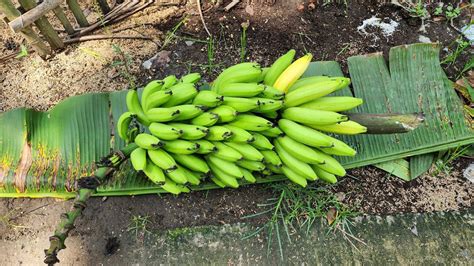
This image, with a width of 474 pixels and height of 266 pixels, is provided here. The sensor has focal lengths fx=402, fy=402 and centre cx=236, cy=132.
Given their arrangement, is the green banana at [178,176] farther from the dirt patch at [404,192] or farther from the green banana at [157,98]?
the dirt patch at [404,192]

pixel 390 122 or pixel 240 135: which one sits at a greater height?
pixel 240 135

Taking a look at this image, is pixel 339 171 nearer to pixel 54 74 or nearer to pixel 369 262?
pixel 369 262

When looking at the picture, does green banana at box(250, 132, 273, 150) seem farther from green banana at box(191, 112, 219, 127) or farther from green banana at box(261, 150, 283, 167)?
green banana at box(191, 112, 219, 127)

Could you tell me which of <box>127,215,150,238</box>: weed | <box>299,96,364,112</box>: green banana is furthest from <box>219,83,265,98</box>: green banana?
<box>127,215,150,238</box>: weed

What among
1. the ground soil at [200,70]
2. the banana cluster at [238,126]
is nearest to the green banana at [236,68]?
the banana cluster at [238,126]

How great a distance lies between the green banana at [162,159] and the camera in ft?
4.91

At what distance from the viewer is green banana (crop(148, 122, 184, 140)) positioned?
1.46m

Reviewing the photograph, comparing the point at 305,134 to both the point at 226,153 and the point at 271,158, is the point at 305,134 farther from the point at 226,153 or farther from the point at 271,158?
the point at 226,153

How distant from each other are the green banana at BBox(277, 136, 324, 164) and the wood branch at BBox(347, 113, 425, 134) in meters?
0.21

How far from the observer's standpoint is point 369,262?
1.88m

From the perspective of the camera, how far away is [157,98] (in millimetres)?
1504

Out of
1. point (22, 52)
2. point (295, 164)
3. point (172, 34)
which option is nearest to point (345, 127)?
point (295, 164)

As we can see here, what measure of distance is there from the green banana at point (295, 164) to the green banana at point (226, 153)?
203 mm

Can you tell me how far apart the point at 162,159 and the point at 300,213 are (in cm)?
81
